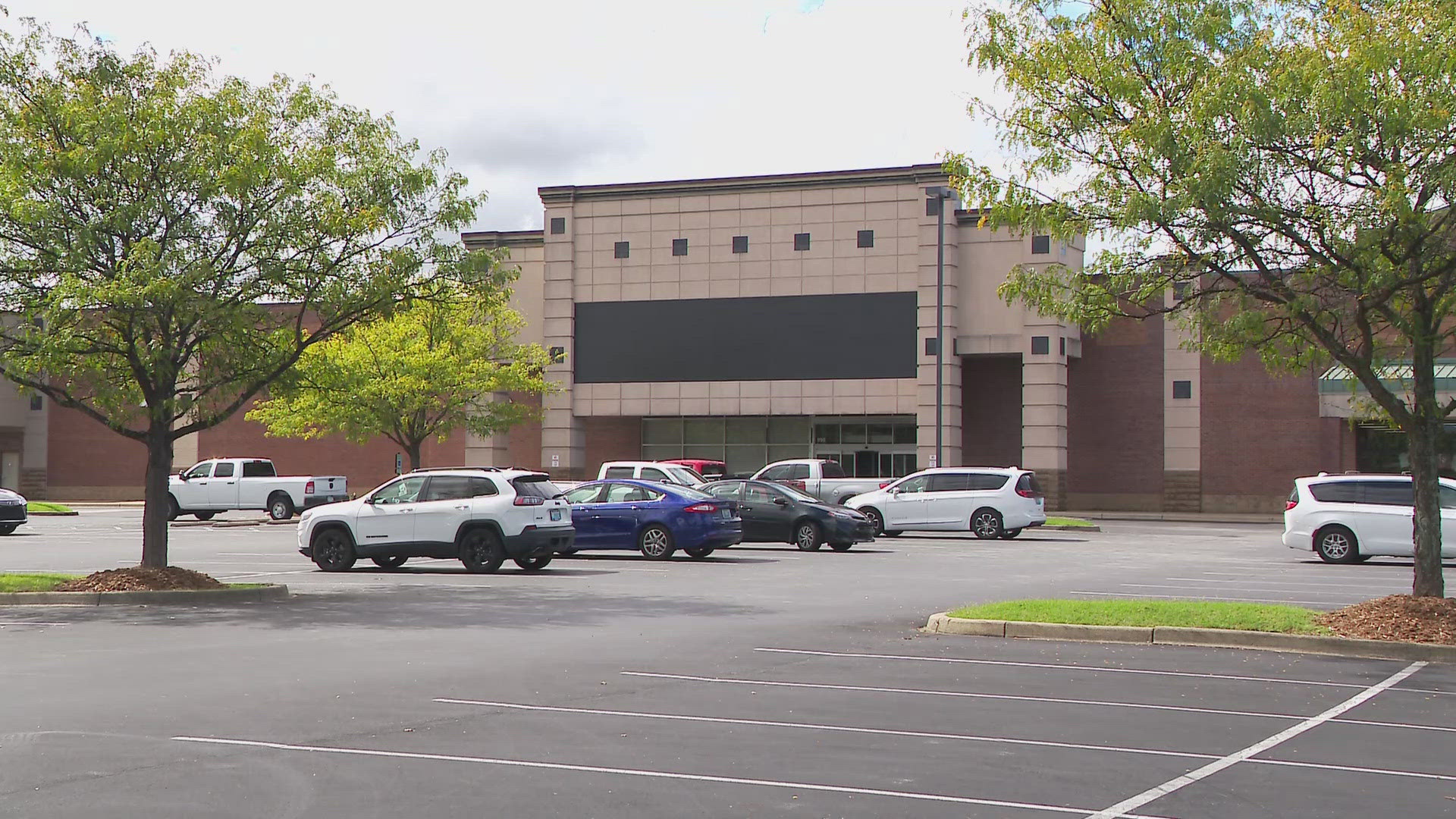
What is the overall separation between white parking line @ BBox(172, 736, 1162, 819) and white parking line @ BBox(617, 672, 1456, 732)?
313 centimetres

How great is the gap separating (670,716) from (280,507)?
118ft

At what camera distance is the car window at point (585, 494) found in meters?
25.7

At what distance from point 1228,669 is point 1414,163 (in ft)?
16.5

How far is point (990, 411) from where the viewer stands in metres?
53.7

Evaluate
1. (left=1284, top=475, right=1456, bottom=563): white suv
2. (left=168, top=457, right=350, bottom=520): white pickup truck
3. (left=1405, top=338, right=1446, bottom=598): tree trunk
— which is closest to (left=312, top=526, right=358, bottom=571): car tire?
(left=1405, top=338, right=1446, bottom=598): tree trunk

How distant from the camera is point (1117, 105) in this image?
48.2 feet

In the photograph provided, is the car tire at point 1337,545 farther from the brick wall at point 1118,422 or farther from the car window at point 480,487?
the brick wall at point 1118,422

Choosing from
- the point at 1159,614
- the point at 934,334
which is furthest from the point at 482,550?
the point at 934,334

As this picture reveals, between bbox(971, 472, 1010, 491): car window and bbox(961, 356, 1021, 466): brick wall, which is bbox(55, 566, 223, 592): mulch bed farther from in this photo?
bbox(961, 356, 1021, 466): brick wall

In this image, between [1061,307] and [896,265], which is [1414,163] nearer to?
[1061,307]

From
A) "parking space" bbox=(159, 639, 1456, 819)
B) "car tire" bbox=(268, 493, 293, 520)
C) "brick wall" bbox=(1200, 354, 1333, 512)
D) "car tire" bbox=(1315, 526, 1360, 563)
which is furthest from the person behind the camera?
"brick wall" bbox=(1200, 354, 1333, 512)

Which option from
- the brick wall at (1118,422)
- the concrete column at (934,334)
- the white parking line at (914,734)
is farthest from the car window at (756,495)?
the brick wall at (1118,422)

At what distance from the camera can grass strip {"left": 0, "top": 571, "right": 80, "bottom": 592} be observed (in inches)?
687

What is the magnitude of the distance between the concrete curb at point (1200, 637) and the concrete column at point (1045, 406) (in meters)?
36.6
